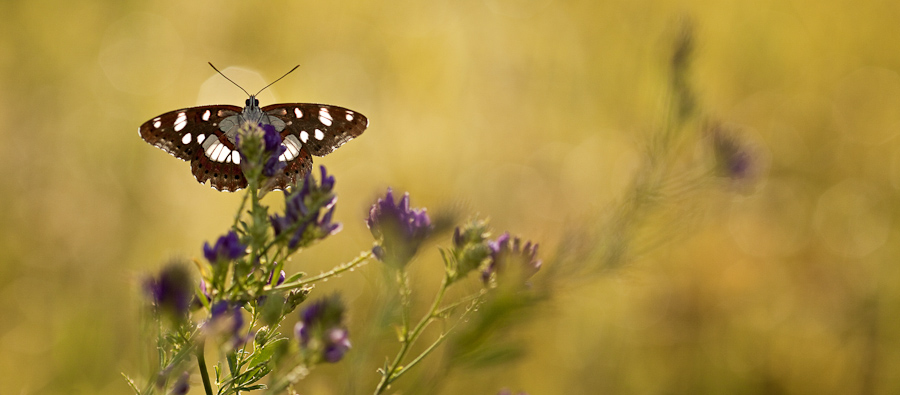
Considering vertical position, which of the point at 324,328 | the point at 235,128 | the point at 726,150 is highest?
the point at 235,128

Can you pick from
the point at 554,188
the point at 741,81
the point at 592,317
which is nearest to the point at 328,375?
the point at 592,317

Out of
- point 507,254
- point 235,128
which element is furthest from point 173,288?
point 235,128

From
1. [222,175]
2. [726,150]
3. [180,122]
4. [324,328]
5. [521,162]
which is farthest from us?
[521,162]

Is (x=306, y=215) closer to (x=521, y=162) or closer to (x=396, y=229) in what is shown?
(x=396, y=229)

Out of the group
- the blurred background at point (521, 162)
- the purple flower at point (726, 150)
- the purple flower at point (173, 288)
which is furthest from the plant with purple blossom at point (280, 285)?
the blurred background at point (521, 162)

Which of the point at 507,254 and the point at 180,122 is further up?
the point at 180,122

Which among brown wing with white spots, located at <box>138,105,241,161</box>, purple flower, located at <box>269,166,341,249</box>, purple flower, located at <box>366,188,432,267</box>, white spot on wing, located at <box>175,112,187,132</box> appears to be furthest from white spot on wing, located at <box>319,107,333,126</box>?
purple flower, located at <box>269,166,341,249</box>

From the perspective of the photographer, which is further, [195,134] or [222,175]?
[195,134]

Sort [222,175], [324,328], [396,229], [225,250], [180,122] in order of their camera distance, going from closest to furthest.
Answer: [324,328] < [225,250] < [396,229] < [222,175] < [180,122]
